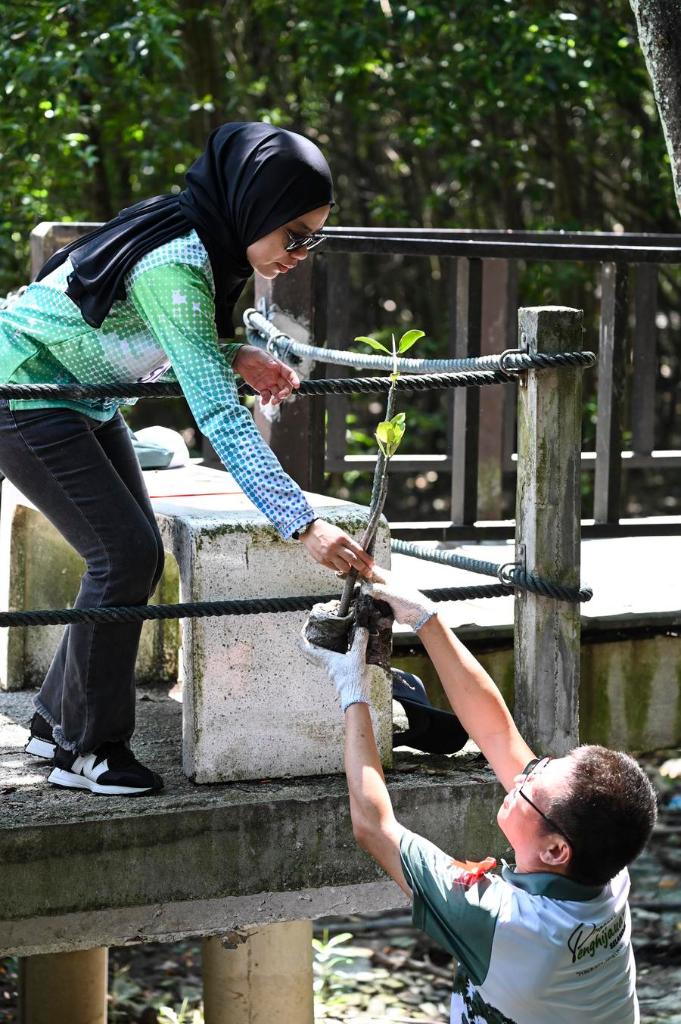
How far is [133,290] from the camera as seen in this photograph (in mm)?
2727

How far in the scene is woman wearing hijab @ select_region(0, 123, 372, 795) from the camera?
2.67 m

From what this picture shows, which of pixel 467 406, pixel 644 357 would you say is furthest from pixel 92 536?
pixel 644 357

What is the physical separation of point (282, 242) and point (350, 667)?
2.79 feet

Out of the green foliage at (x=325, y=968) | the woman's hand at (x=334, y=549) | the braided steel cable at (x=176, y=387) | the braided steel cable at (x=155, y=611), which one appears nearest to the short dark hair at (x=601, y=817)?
the woman's hand at (x=334, y=549)

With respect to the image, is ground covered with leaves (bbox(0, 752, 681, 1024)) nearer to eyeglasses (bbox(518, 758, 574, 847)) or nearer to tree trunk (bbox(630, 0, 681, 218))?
tree trunk (bbox(630, 0, 681, 218))

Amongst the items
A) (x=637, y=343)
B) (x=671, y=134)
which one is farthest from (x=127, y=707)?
(x=637, y=343)

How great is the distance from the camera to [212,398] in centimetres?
267

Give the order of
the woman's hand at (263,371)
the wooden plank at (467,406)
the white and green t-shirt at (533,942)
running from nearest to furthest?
the white and green t-shirt at (533,942)
the woman's hand at (263,371)
the wooden plank at (467,406)

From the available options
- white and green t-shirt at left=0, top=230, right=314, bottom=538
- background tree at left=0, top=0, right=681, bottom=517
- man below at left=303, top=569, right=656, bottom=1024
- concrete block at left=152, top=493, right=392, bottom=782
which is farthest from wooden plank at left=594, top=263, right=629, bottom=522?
man below at left=303, top=569, right=656, bottom=1024

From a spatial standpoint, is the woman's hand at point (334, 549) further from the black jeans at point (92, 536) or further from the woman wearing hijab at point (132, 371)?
the black jeans at point (92, 536)

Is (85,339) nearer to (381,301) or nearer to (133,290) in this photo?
(133,290)

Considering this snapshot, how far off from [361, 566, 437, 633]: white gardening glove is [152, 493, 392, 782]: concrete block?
11.8 inches

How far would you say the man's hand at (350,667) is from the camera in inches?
103

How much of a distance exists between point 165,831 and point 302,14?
7.93 m
